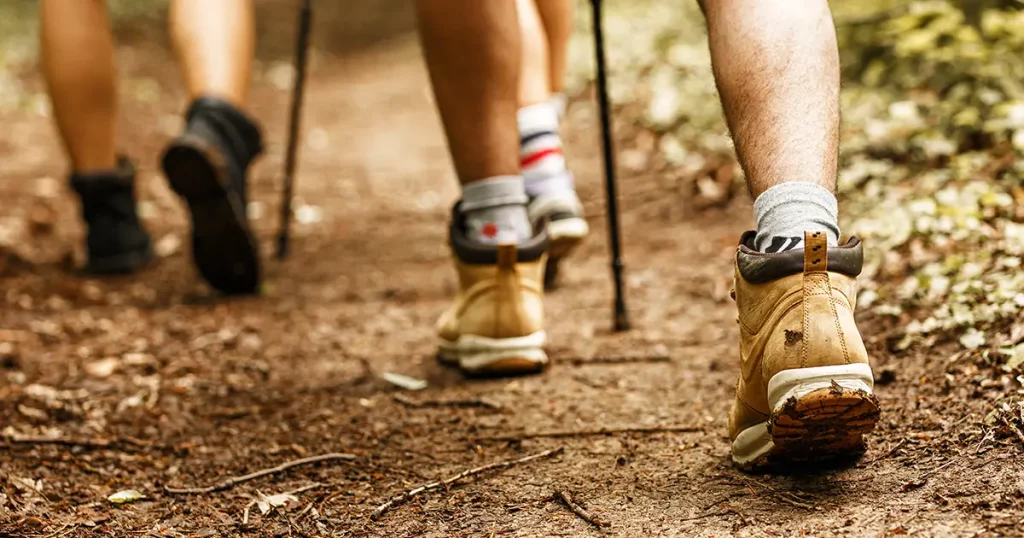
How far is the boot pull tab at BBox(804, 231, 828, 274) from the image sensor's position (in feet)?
3.90

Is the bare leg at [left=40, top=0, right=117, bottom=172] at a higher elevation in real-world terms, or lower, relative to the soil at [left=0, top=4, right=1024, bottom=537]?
higher

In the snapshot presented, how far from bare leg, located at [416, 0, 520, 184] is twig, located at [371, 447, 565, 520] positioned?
0.60 meters

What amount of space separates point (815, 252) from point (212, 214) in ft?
5.42

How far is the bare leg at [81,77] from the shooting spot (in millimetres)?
2645

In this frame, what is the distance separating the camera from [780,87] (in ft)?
4.26

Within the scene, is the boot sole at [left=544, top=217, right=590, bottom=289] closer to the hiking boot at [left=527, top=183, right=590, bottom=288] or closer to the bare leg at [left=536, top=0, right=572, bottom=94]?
the hiking boot at [left=527, top=183, right=590, bottom=288]

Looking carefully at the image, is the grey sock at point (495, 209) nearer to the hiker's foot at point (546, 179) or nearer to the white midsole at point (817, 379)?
the hiker's foot at point (546, 179)

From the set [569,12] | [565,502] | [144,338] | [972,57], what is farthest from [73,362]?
[972,57]

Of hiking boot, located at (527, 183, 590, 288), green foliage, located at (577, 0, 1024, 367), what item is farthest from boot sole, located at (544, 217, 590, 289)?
green foliage, located at (577, 0, 1024, 367)

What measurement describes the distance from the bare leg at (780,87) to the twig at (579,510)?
1.64 ft

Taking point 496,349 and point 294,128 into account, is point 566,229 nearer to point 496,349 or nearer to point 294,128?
point 496,349

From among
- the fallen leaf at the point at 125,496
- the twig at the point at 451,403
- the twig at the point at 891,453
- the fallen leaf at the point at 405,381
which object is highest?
the fallen leaf at the point at 125,496

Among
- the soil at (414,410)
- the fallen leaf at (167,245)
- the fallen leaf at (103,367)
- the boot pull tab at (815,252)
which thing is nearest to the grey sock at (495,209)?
the soil at (414,410)

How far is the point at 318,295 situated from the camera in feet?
9.11
